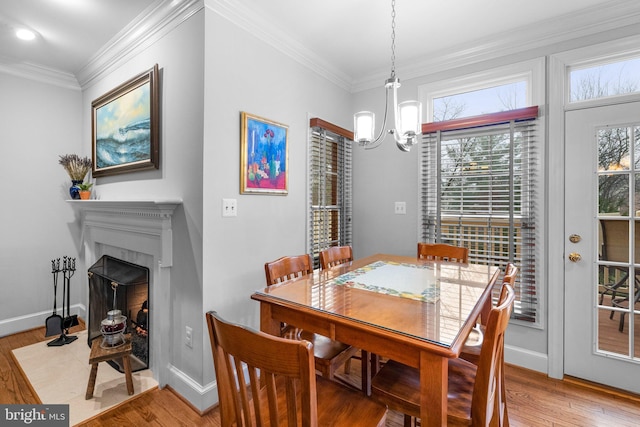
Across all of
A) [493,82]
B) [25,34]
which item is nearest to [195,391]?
[25,34]

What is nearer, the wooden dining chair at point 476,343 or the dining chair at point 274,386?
the dining chair at point 274,386

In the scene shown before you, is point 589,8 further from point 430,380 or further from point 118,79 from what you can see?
point 118,79

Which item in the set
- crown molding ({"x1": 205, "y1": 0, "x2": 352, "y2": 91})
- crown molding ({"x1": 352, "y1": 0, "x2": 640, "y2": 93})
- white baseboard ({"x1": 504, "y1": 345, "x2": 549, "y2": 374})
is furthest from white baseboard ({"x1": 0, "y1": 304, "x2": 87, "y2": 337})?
crown molding ({"x1": 352, "y1": 0, "x2": 640, "y2": 93})

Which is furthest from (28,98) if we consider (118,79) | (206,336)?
(206,336)

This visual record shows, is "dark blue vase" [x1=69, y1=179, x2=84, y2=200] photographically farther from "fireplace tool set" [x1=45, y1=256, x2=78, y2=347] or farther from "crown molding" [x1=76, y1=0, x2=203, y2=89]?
"crown molding" [x1=76, y1=0, x2=203, y2=89]

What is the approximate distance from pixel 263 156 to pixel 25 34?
2.13 m

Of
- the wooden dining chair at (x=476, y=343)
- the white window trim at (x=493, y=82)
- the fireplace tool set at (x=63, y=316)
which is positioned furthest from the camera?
the fireplace tool set at (x=63, y=316)

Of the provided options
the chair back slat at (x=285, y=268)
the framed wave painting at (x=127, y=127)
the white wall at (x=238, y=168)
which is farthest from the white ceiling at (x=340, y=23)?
the chair back slat at (x=285, y=268)

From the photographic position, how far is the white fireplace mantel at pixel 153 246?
203 cm

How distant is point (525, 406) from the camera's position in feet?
6.28

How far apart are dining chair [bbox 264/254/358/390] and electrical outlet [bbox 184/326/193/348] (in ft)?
2.17

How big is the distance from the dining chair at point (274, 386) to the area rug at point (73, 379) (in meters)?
1.42

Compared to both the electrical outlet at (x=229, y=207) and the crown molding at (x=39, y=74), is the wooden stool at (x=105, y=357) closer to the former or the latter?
the electrical outlet at (x=229, y=207)

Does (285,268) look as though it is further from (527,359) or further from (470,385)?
(527,359)
